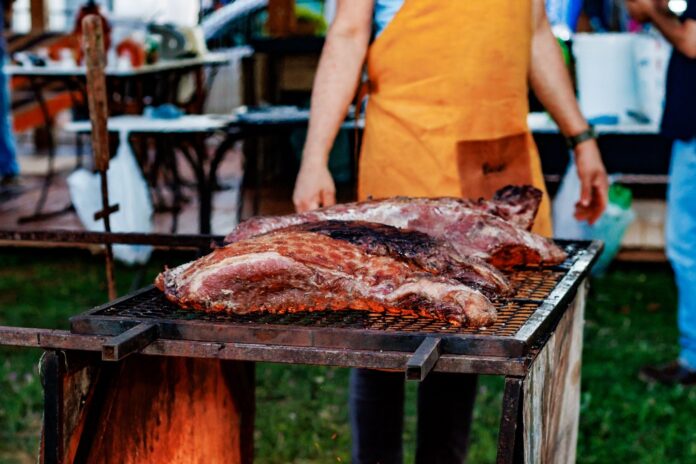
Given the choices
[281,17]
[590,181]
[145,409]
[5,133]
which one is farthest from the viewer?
[5,133]

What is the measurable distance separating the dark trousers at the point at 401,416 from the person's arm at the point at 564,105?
746 millimetres

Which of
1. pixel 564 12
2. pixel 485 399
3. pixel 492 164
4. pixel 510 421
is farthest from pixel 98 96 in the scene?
pixel 564 12

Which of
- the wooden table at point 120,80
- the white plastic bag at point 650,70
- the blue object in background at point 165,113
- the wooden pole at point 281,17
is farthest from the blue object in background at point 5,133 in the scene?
the white plastic bag at point 650,70

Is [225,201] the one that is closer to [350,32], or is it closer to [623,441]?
[623,441]

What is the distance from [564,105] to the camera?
3.52m

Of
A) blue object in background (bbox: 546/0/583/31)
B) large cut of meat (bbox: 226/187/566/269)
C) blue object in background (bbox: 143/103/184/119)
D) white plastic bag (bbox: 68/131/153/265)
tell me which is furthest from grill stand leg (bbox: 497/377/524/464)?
blue object in background (bbox: 546/0/583/31)

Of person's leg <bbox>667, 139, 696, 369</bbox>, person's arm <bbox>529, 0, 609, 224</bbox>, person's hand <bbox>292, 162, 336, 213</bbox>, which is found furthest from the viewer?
person's leg <bbox>667, 139, 696, 369</bbox>

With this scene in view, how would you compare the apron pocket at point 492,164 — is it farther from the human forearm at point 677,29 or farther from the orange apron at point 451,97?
the human forearm at point 677,29

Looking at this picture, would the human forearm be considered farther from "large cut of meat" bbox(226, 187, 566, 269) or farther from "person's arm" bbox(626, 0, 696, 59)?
"large cut of meat" bbox(226, 187, 566, 269)

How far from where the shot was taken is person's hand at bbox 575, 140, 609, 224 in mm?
3488

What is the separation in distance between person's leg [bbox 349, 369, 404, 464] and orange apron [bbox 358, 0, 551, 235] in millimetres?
614

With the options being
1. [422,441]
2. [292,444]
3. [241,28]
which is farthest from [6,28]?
[422,441]

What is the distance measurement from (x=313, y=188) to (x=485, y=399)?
2.53m

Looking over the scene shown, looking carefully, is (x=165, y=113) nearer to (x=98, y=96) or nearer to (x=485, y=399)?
(x=485, y=399)
